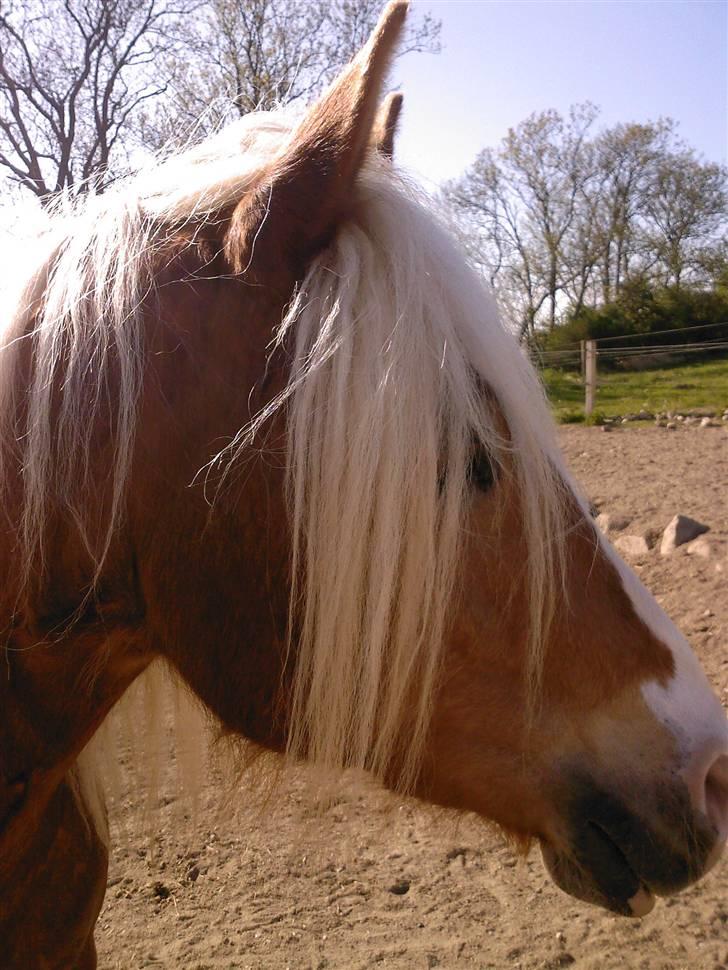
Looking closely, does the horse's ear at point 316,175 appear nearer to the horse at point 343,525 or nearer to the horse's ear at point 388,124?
the horse at point 343,525

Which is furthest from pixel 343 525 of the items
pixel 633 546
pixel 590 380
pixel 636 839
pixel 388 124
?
pixel 590 380

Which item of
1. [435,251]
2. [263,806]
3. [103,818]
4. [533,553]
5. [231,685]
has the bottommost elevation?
[103,818]

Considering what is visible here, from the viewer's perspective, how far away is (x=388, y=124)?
137 centimetres

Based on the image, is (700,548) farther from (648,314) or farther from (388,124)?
(648,314)

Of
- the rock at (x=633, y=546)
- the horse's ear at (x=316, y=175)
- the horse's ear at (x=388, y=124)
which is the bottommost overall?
the rock at (x=633, y=546)

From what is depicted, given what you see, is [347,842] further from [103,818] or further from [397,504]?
[397,504]

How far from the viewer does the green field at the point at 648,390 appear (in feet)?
43.9

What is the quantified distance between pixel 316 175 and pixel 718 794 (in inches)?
43.7

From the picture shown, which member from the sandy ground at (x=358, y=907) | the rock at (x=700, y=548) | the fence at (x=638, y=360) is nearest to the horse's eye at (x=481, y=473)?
the sandy ground at (x=358, y=907)

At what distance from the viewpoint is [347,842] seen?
2.82 meters

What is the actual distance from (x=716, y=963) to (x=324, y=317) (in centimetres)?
233

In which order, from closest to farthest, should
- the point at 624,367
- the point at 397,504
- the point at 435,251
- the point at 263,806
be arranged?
1. the point at 397,504
2. the point at 435,251
3. the point at 263,806
4. the point at 624,367

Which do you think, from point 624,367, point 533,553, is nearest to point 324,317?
point 533,553

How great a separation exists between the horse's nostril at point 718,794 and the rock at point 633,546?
4.35 m
